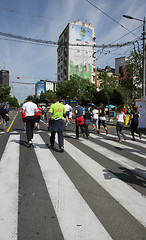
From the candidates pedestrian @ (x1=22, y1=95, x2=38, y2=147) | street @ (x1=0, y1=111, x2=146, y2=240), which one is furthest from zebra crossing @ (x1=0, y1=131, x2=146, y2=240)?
pedestrian @ (x1=22, y1=95, x2=38, y2=147)

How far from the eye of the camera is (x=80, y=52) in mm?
68188

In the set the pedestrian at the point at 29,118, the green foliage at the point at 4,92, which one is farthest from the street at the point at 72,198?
the green foliage at the point at 4,92

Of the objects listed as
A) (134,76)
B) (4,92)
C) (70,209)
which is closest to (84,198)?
(70,209)

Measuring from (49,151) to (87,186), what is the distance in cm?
277

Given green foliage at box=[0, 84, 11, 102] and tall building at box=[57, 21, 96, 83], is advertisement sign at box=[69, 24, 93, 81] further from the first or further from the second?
green foliage at box=[0, 84, 11, 102]

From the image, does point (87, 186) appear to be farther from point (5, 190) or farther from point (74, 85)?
point (74, 85)

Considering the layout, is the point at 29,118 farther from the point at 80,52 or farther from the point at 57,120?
the point at 80,52

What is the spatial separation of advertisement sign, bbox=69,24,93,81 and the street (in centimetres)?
6482

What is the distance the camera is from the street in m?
2.06

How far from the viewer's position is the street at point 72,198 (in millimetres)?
2057

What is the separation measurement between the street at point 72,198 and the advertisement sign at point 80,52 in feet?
213

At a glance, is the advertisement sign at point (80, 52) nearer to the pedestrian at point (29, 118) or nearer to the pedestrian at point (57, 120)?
the pedestrian at point (29, 118)

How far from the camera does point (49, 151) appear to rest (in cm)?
579

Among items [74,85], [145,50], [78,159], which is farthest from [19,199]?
[74,85]
